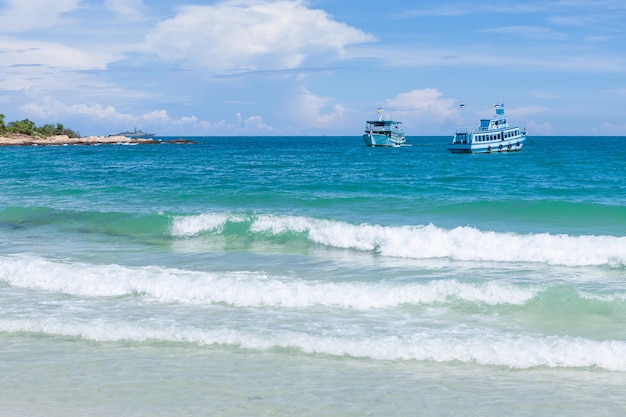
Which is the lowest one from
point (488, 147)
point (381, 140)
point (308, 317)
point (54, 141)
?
Answer: point (308, 317)

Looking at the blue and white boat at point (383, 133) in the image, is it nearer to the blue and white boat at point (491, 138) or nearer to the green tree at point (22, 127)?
the blue and white boat at point (491, 138)

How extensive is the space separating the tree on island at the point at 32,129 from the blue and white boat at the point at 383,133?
6971cm

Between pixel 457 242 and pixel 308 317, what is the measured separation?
7639mm

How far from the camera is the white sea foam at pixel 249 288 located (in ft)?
37.8

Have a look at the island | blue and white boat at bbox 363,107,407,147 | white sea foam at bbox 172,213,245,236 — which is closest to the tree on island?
the island

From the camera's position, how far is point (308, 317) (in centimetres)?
1071

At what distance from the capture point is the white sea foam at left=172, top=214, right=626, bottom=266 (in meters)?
15.7

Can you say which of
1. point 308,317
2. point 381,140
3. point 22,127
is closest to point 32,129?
point 22,127

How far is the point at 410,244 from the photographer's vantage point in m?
17.5

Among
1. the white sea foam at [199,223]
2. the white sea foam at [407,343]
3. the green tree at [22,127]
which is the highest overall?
the green tree at [22,127]

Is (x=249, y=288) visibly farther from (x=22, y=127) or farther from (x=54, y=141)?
(x=22, y=127)

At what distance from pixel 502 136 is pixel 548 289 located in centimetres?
6863

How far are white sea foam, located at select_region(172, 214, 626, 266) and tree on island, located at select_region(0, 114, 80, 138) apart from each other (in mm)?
116719

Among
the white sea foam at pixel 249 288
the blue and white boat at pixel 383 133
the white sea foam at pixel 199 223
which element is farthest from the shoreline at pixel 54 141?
the white sea foam at pixel 249 288
